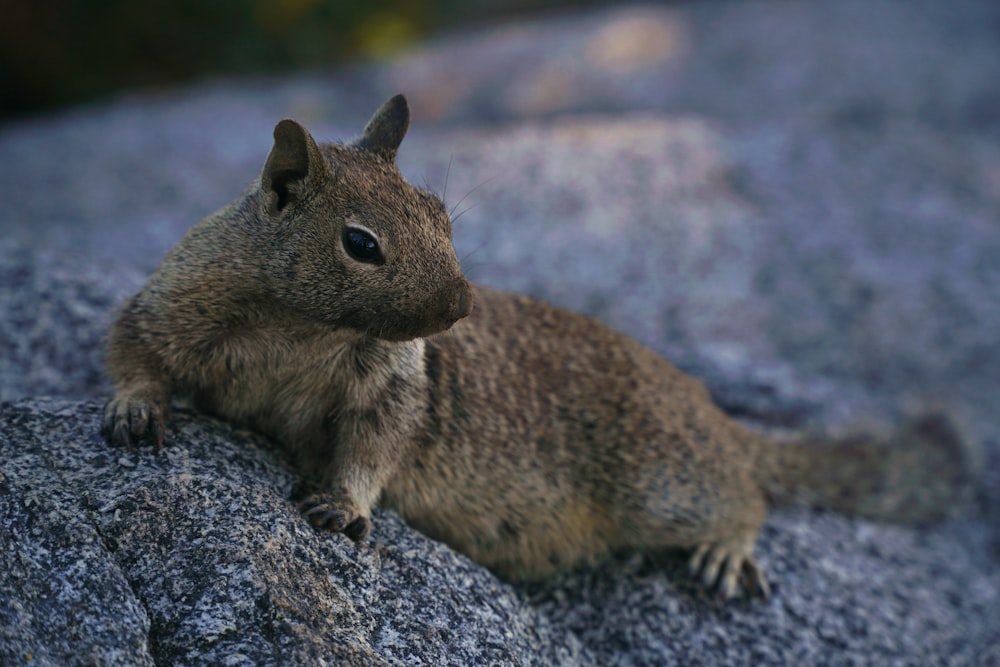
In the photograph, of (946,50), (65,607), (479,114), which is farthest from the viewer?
(946,50)

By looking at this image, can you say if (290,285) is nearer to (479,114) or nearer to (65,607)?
(65,607)

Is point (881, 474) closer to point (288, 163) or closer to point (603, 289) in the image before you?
point (603, 289)

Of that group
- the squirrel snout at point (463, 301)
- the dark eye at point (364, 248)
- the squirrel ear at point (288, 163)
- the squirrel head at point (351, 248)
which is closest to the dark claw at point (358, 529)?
the squirrel head at point (351, 248)

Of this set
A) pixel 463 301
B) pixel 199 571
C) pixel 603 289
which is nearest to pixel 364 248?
pixel 463 301

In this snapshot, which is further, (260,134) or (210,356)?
(260,134)

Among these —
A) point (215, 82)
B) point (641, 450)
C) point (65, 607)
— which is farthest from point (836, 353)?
point (215, 82)

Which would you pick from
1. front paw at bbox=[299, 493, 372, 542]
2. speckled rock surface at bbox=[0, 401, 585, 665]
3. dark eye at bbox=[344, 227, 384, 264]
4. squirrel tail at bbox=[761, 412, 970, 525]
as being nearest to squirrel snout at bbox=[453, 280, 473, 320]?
dark eye at bbox=[344, 227, 384, 264]
